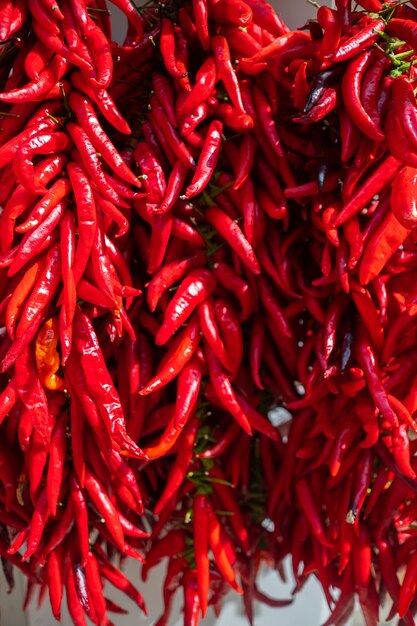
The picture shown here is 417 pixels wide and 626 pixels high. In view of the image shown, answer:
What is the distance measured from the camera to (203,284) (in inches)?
60.2

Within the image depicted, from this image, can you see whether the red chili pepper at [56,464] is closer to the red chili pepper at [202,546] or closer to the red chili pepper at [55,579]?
the red chili pepper at [55,579]

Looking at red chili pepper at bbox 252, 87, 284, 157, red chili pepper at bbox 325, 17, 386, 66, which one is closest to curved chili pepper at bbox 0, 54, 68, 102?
red chili pepper at bbox 252, 87, 284, 157

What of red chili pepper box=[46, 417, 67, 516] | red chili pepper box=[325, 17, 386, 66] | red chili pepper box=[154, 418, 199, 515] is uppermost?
red chili pepper box=[325, 17, 386, 66]

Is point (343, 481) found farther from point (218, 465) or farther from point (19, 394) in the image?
point (19, 394)

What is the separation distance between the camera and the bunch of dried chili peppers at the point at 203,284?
1347 mm

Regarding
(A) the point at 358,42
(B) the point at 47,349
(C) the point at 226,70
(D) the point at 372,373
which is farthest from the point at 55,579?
(A) the point at 358,42

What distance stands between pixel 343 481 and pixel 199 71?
984 millimetres

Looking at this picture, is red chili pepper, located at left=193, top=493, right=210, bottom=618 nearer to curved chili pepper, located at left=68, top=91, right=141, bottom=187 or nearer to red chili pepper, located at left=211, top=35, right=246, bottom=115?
curved chili pepper, located at left=68, top=91, right=141, bottom=187

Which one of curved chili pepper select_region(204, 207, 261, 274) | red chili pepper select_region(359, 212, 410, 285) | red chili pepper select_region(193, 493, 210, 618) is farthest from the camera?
red chili pepper select_region(193, 493, 210, 618)

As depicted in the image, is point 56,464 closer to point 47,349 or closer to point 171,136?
point 47,349

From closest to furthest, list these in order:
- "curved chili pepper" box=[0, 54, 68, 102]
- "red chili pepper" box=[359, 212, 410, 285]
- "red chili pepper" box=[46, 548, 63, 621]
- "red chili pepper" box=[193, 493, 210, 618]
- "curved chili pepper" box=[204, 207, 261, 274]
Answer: "curved chili pepper" box=[0, 54, 68, 102]
"red chili pepper" box=[359, 212, 410, 285]
"curved chili pepper" box=[204, 207, 261, 274]
"red chili pepper" box=[46, 548, 63, 621]
"red chili pepper" box=[193, 493, 210, 618]

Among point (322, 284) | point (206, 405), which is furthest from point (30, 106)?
point (206, 405)

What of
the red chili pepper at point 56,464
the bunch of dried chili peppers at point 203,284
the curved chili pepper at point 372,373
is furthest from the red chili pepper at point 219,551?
the curved chili pepper at point 372,373

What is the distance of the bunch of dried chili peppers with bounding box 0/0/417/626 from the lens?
135cm
